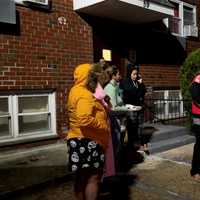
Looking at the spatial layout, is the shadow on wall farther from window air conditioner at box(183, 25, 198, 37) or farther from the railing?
window air conditioner at box(183, 25, 198, 37)

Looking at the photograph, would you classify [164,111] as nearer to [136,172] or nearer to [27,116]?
[27,116]

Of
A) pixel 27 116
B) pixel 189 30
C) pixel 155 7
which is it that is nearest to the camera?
pixel 27 116

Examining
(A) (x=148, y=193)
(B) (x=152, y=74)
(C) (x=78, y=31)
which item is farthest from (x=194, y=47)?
(A) (x=148, y=193)

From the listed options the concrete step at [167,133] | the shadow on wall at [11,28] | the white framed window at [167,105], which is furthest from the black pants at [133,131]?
the white framed window at [167,105]

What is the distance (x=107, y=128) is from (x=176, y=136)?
5030 mm

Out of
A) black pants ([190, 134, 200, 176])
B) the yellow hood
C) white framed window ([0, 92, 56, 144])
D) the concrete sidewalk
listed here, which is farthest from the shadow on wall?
black pants ([190, 134, 200, 176])

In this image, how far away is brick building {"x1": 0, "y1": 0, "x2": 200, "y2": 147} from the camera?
6543mm

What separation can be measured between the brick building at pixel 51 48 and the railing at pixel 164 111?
1.30 metres

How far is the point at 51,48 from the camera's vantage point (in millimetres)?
7156

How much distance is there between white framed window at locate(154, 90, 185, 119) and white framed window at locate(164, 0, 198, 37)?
2.02 meters

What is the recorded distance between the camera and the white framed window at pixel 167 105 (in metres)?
10.2

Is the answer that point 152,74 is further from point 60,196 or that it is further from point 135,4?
point 60,196

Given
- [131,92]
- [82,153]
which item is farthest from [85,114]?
[131,92]

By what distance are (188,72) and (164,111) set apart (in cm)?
251
